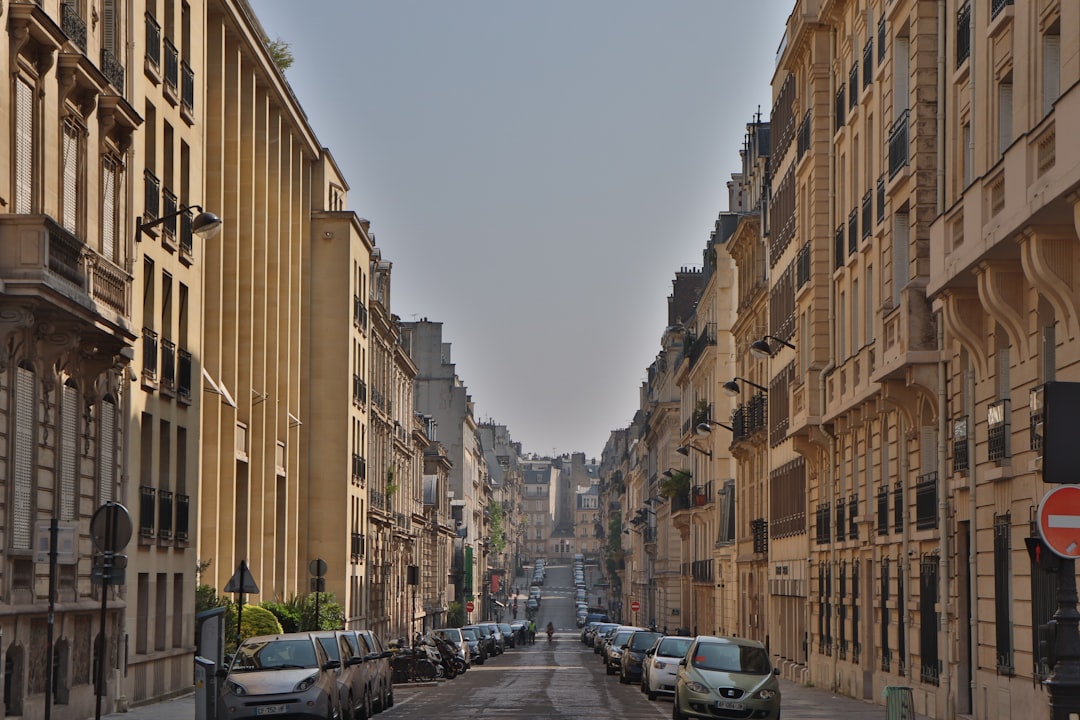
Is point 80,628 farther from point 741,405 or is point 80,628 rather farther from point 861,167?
point 741,405

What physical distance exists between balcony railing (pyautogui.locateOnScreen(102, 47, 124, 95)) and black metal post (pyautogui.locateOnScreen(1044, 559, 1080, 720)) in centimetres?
2258

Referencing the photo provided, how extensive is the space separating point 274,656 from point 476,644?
45953 millimetres

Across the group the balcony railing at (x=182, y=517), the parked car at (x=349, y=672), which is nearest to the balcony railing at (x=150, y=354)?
the balcony railing at (x=182, y=517)

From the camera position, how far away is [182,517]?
3847 centimetres

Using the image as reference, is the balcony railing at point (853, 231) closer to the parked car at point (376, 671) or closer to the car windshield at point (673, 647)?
the car windshield at point (673, 647)

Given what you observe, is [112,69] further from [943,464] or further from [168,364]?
[943,464]

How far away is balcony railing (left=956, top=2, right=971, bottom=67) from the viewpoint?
92.9ft

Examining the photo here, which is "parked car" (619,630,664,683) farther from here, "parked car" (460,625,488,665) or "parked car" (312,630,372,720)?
"parked car" (312,630,372,720)

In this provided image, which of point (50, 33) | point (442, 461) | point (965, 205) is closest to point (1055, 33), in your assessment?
point (965, 205)

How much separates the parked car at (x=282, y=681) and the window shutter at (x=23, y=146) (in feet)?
24.4

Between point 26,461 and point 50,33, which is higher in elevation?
point 50,33

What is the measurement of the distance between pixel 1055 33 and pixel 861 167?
17.1 meters

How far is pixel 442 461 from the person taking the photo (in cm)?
11669

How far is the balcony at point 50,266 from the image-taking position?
80.9 ft
